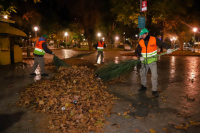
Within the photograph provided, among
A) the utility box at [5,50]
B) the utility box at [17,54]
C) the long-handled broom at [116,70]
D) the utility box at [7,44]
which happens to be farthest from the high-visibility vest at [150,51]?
the utility box at [17,54]

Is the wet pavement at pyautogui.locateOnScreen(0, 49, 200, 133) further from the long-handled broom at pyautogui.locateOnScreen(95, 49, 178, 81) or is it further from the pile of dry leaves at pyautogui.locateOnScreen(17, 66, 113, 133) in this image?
the long-handled broom at pyautogui.locateOnScreen(95, 49, 178, 81)

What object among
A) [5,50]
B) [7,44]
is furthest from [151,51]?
[7,44]

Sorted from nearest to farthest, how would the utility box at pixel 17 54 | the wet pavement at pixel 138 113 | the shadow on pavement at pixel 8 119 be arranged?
the wet pavement at pixel 138 113 < the shadow on pavement at pixel 8 119 < the utility box at pixel 17 54

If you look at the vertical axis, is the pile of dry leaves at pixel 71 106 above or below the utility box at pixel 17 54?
below

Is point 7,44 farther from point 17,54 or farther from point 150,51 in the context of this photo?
point 150,51

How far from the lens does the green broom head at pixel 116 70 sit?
23.8ft

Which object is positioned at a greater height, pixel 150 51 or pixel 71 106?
pixel 150 51

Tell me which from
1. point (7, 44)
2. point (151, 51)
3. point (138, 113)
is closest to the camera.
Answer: point (138, 113)

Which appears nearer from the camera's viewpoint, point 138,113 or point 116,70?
point 138,113

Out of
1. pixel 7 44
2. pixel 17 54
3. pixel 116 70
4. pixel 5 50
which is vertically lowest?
pixel 116 70

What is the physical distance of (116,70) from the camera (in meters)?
7.57

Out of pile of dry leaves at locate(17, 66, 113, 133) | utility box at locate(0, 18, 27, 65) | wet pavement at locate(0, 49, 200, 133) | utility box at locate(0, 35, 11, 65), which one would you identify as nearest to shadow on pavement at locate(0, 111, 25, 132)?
wet pavement at locate(0, 49, 200, 133)

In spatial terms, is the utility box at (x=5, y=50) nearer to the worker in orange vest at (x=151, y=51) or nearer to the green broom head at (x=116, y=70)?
the green broom head at (x=116, y=70)

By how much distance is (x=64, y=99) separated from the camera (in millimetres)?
5246
